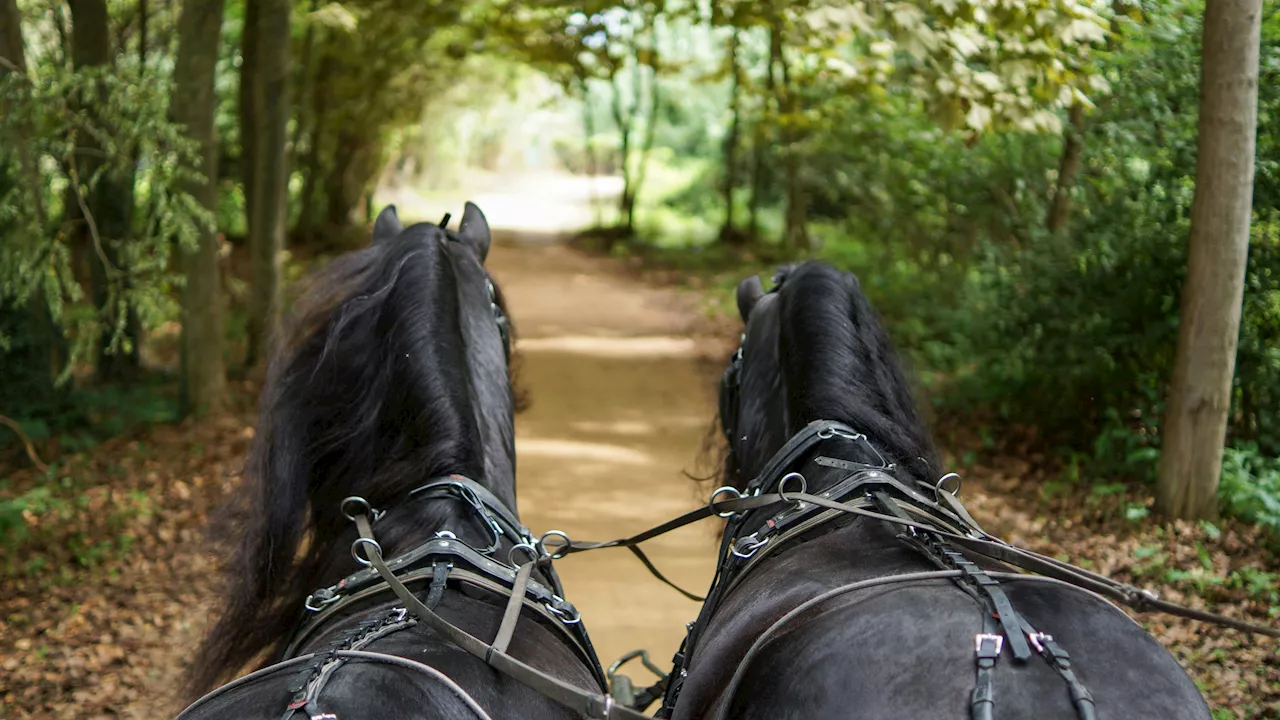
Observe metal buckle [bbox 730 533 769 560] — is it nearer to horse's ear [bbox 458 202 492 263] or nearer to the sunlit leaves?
horse's ear [bbox 458 202 492 263]

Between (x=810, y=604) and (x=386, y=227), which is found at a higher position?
(x=386, y=227)

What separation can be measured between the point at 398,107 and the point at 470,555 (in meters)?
21.1

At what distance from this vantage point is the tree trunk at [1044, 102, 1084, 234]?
813 cm

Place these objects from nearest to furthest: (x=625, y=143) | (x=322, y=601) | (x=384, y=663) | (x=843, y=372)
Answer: (x=384, y=663)
(x=322, y=601)
(x=843, y=372)
(x=625, y=143)

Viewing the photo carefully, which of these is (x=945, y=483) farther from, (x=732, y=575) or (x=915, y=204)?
(x=915, y=204)

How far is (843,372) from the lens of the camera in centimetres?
274

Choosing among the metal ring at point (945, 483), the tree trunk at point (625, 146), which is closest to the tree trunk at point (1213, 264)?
the metal ring at point (945, 483)

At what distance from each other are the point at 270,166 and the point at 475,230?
702cm

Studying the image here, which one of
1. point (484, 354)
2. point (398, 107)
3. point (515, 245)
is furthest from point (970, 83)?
point (515, 245)

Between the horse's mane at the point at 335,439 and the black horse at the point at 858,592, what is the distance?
787 mm

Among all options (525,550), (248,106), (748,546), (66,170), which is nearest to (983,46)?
(748,546)

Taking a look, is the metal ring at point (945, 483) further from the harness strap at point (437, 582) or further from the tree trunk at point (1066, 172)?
the tree trunk at point (1066, 172)

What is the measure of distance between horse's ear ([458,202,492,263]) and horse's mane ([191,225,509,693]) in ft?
1.63

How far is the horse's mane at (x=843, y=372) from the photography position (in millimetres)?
2676
